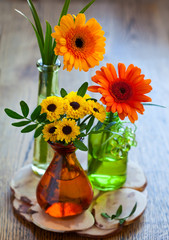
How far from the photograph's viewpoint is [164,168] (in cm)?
118

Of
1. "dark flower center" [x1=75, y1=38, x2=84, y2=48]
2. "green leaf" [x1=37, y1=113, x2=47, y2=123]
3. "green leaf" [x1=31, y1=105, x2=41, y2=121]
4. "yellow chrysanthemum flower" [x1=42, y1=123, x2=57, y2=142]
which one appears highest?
"dark flower center" [x1=75, y1=38, x2=84, y2=48]

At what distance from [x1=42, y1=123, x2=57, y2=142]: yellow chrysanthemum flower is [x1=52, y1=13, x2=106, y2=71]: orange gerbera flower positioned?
120 millimetres

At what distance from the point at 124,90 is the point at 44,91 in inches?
9.2

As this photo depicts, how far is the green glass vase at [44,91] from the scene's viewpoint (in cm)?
96

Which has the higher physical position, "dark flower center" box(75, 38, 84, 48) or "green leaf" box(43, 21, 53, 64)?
"green leaf" box(43, 21, 53, 64)

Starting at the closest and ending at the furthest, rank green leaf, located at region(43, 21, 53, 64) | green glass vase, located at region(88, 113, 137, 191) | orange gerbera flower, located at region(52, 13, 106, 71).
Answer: orange gerbera flower, located at region(52, 13, 106, 71)
green leaf, located at region(43, 21, 53, 64)
green glass vase, located at region(88, 113, 137, 191)

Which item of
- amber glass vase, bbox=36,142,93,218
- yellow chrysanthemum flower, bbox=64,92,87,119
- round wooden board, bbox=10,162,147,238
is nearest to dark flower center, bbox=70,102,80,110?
yellow chrysanthemum flower, bbox=64,92,87,119

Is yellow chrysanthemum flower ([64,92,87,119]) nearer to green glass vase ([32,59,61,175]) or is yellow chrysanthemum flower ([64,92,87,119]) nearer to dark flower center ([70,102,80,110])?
dark flower center ([70,102,80,110])

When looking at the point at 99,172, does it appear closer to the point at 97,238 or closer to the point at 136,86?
the point at 97,238

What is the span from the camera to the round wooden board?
0.93 meters

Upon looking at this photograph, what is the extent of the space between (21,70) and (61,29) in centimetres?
90

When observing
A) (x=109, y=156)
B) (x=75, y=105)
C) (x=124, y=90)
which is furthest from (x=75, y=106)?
(x=109, y=156)

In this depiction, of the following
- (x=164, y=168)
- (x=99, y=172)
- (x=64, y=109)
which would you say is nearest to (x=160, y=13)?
(x=164, y=168)

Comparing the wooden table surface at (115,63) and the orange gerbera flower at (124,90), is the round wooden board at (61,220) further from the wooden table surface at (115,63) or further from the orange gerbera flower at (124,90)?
the orange gerbera flower at (124,90)
